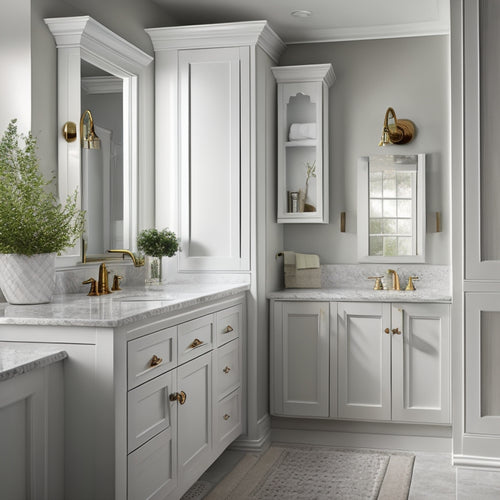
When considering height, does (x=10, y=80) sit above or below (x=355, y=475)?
above

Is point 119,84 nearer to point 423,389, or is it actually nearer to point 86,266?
point 86,266

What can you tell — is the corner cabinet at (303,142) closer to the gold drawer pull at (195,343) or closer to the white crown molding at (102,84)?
the white crown molding at (102,84)

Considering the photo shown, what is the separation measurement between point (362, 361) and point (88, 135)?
194cm

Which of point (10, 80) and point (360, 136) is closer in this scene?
point (10, 80)

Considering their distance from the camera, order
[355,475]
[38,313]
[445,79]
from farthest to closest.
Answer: [445,79] < [355,475] < [38,313]

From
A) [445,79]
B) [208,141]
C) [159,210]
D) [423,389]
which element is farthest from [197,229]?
[445,79]

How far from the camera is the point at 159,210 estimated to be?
4.02 m

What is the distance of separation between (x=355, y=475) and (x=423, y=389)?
664 millimetres

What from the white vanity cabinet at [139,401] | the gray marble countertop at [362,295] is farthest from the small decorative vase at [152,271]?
the gray marble countertop at [362,295]

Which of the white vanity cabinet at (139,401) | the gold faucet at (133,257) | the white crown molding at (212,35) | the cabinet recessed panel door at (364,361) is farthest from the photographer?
the cabinet recessed panel door at (364,361)

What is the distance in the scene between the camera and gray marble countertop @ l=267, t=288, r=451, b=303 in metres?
3.87

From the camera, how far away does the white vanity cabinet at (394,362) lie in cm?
388

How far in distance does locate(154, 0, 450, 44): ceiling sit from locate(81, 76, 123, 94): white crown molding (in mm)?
674

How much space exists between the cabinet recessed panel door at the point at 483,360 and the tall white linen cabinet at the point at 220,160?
113 cm
